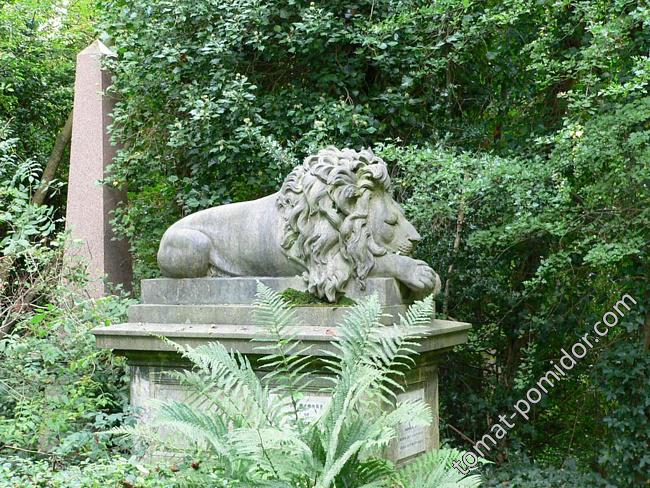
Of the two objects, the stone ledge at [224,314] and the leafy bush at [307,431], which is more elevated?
the stone ledge at [224,314]

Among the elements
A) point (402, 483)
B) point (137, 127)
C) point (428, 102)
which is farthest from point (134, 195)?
point (402, 483)

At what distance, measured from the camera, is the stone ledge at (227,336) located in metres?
5.01

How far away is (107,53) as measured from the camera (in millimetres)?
9305

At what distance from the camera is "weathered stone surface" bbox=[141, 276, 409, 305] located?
5383mm

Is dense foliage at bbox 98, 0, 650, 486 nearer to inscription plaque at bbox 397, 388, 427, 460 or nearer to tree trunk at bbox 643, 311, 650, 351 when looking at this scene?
tree trunk at bbox 643, 311, 650, 351

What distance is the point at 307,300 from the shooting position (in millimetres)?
5457

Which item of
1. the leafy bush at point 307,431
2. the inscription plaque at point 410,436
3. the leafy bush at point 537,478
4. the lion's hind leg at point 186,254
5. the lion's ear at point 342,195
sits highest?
the lion's ear at point 342,195

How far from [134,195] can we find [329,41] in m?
3.02

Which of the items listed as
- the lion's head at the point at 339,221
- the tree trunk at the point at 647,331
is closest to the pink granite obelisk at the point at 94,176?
the lion's head at the point at 339,221

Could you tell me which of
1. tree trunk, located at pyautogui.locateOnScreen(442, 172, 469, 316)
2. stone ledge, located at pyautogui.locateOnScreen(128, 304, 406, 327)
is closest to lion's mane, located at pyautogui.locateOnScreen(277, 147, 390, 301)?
stone ledge, located at pyautogui.locateOnScreen(128, 304, 406, 327)

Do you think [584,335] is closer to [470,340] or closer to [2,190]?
[470,340]

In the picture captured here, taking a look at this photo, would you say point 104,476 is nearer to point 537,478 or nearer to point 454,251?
point 537,478

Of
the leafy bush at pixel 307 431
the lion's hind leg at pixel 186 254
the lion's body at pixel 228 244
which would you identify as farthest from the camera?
the lion's hind leg at pixel 186 254

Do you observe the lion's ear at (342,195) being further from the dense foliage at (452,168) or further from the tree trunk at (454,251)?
the tree trunk at (454,251)
